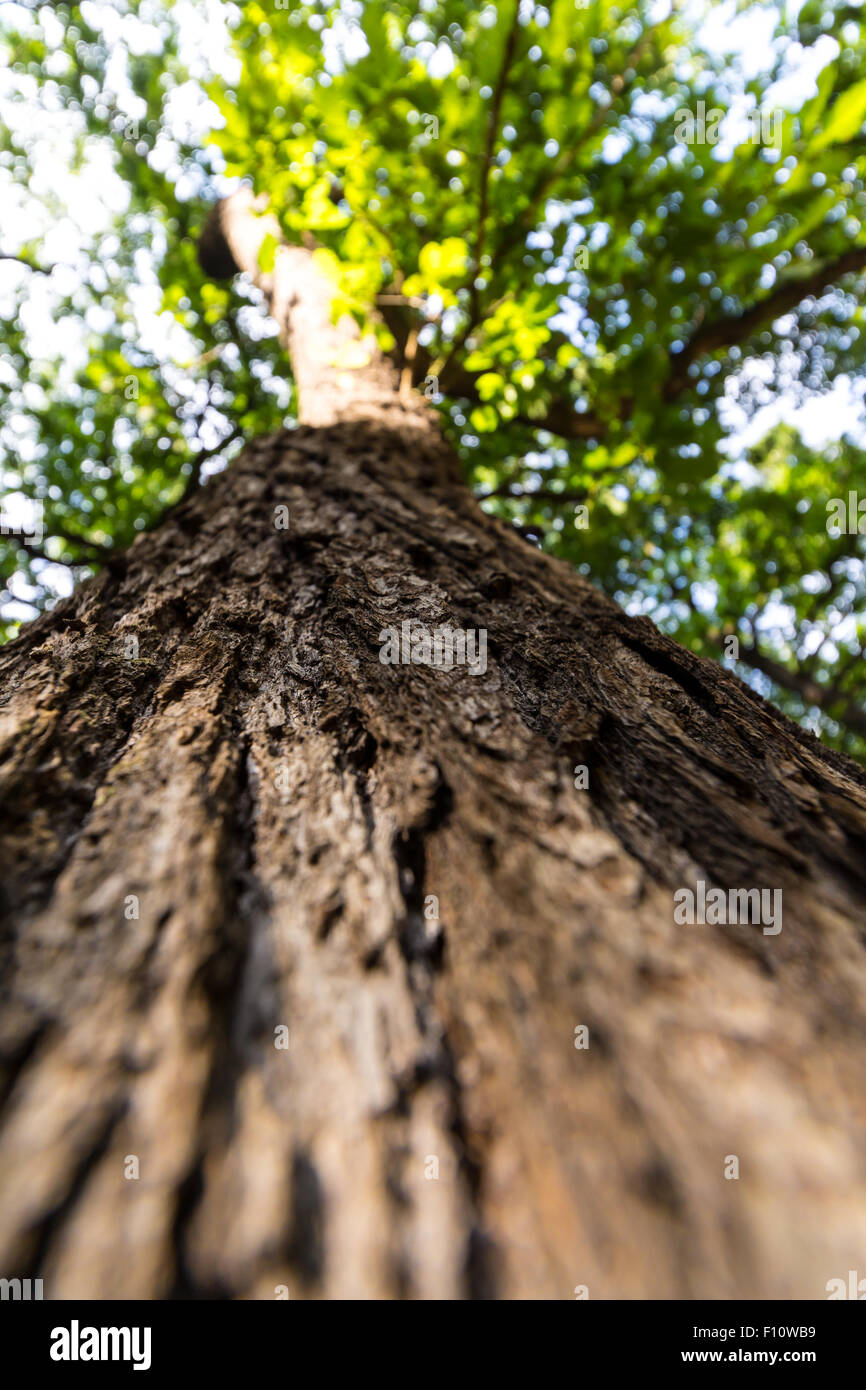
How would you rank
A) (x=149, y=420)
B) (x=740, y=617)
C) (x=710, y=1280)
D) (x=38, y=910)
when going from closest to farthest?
(x=710, y=1280) → (x=38, y=910) → (x=149, y=420) → (x=740, y=617)

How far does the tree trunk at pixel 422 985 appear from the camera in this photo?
56 cm

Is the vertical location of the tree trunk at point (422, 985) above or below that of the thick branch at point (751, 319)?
below

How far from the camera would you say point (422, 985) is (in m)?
0.77

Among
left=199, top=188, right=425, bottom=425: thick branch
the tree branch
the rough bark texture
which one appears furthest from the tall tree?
the tree branch

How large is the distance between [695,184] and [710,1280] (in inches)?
159

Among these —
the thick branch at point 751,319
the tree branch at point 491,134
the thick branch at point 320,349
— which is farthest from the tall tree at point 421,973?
the thick branch at point 751,319

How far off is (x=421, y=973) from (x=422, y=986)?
2 cm

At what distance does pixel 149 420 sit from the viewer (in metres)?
5.41

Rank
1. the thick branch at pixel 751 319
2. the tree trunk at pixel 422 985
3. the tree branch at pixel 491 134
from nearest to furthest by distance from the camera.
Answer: the tree trunk at pixel 422 985 → the tree branch at pixel 491 134 → the thick branch at pixel 751 319

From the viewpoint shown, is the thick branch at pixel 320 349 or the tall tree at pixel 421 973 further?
the thick branch at pixel 320 349

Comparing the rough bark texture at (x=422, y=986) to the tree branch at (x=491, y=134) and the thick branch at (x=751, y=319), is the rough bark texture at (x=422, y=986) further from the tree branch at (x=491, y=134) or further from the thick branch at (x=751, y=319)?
the thick branch at (x=751, y=319)

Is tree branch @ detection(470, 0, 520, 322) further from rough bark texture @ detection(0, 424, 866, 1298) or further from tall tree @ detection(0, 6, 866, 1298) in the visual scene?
rough bark texture @ detection(0, 424, 866, 1298)

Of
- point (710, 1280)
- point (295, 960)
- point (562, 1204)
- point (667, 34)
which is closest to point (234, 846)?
point (295, 960)

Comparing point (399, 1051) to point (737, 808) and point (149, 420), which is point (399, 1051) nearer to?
point (737, 808)
